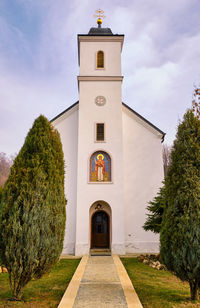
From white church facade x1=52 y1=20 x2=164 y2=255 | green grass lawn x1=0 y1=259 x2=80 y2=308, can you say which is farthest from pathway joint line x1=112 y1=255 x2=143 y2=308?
white church facade x1=52 y1=20 x2=164 y2=255

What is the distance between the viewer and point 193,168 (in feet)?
18.8

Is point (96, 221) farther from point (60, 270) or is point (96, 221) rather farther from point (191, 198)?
point (191, 198)

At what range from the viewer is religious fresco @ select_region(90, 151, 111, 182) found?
13.2 m

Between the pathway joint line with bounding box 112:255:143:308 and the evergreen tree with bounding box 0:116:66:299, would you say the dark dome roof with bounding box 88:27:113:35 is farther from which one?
the pathway joint line with bounding box 112:255:143:308

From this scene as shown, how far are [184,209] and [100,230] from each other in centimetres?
889

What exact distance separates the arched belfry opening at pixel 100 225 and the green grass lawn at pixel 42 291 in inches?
193

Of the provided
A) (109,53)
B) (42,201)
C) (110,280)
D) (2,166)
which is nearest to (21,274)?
(42,201)

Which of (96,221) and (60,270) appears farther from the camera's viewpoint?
(96,221)

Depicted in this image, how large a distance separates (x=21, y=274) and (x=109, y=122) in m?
10.1

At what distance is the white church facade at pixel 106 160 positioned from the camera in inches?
503

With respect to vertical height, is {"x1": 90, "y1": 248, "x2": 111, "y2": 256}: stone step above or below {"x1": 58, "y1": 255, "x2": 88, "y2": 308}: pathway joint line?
above

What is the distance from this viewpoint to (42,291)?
6.32 m

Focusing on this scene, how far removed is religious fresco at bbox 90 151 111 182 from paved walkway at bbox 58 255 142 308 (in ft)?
16.6

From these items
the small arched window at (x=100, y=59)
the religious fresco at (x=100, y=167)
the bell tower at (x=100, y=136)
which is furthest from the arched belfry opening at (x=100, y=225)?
the small arched window at (x=100, y=59)
